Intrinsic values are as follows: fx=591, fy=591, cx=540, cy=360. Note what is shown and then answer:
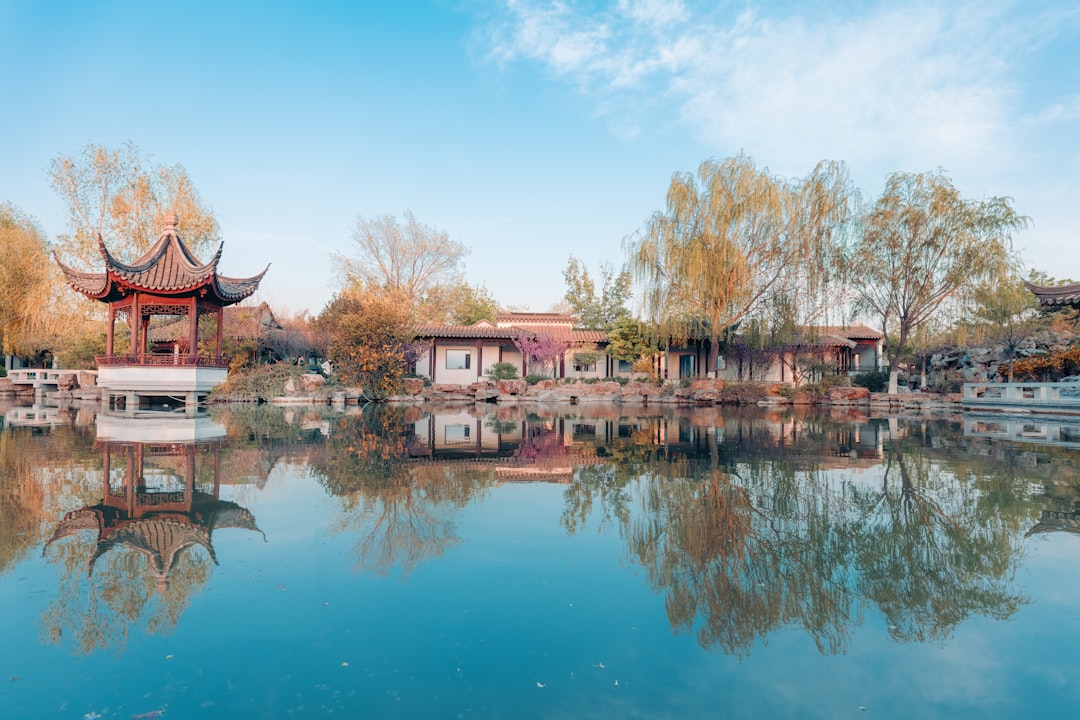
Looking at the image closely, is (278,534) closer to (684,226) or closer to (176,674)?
(176,674)

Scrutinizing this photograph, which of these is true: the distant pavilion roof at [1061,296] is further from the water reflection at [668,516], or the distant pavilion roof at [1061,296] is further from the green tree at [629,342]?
the green tree at [629,342]

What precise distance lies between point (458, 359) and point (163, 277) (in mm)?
13919

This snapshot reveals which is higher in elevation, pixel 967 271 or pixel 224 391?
pixel 967 271

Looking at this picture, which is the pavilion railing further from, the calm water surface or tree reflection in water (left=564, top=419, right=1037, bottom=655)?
tree reflection in water (left=564, top=419, right=1037, bottom=655)

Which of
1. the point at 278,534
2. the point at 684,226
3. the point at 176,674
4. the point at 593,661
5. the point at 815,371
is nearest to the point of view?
the point at 176,674

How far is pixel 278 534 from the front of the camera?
4.15 meters

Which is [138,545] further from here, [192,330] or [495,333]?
[495,333]

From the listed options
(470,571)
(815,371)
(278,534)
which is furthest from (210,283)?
(815,371)

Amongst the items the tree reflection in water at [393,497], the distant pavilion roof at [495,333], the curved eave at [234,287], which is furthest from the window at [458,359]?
the tree reflection in water at [393,497]

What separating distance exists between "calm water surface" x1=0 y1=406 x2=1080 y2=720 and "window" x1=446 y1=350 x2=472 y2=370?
21.7 meters

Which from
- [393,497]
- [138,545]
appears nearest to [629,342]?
[393,497]

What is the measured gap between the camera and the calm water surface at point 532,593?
86.5 inches

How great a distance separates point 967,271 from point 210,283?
82.6 feet

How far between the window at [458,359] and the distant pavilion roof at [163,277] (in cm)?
1135
